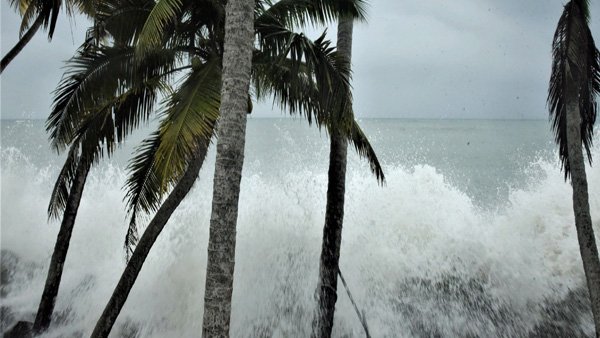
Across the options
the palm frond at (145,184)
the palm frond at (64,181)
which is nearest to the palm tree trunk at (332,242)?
the palm frond at (145,184)

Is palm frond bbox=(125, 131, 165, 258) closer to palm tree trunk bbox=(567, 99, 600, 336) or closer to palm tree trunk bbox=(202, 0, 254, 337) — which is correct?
palm tree trunk bbox=(202, 0, 254, 337)

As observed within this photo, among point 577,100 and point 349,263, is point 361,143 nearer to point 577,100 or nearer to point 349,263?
point 577,100

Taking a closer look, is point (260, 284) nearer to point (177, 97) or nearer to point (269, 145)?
point (177, 97)

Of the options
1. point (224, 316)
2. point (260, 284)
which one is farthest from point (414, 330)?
point (224, 316)

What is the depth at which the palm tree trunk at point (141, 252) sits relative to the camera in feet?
21.9

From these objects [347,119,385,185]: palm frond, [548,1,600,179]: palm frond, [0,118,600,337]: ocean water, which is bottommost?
[0,118,600,337]: ocean water

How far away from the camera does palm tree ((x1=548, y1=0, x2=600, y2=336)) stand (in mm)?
6082

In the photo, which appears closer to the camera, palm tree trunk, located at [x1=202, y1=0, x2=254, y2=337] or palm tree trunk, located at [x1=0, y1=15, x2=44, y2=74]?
palm tree trunk, located at [x1=202, y1=0, x2=254, y2=337]

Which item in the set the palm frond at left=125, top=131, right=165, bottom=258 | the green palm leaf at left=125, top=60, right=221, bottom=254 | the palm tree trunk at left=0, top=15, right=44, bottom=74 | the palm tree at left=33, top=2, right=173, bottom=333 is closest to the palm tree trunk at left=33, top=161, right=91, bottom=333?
the palm tree at left=33, top=2, right=173, bottom=333

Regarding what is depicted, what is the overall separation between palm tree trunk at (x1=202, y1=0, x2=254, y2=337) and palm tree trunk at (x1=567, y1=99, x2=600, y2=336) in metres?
4.61

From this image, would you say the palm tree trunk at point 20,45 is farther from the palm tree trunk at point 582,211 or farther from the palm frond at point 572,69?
the palm tree trunk at point 582,211

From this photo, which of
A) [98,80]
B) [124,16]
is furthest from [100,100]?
[124,16]

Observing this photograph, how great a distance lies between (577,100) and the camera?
6.46m

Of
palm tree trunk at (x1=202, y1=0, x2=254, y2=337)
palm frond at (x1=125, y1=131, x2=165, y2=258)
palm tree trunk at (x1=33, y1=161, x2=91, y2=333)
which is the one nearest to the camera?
palm tree trunk at (x1=202, y1=0, x2=254, y2=337)
